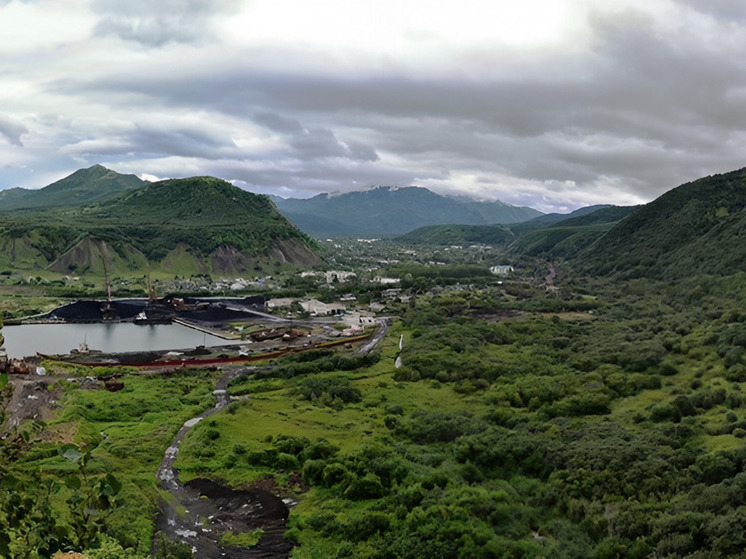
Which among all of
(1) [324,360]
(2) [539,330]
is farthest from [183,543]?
(2) [539,330]

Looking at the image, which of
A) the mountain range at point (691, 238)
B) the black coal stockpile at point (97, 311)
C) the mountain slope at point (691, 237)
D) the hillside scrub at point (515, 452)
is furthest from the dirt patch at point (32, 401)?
the mountain slope at point (691, 237)

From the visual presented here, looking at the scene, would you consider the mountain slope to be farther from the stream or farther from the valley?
the stream

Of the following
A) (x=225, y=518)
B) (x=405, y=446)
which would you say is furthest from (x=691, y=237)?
(x=225, y=518)

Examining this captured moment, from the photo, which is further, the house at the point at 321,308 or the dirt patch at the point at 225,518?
the house at the point at 321,308

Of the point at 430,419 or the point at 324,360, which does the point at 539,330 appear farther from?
the point at 430,419

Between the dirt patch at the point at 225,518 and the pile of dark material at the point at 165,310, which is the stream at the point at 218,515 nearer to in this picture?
the dirt patch at the point at 225,518

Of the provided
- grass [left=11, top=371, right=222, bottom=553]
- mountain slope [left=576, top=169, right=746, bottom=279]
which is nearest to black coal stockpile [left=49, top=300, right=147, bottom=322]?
grass [left=11, top=371, right=222, bottom=553]
